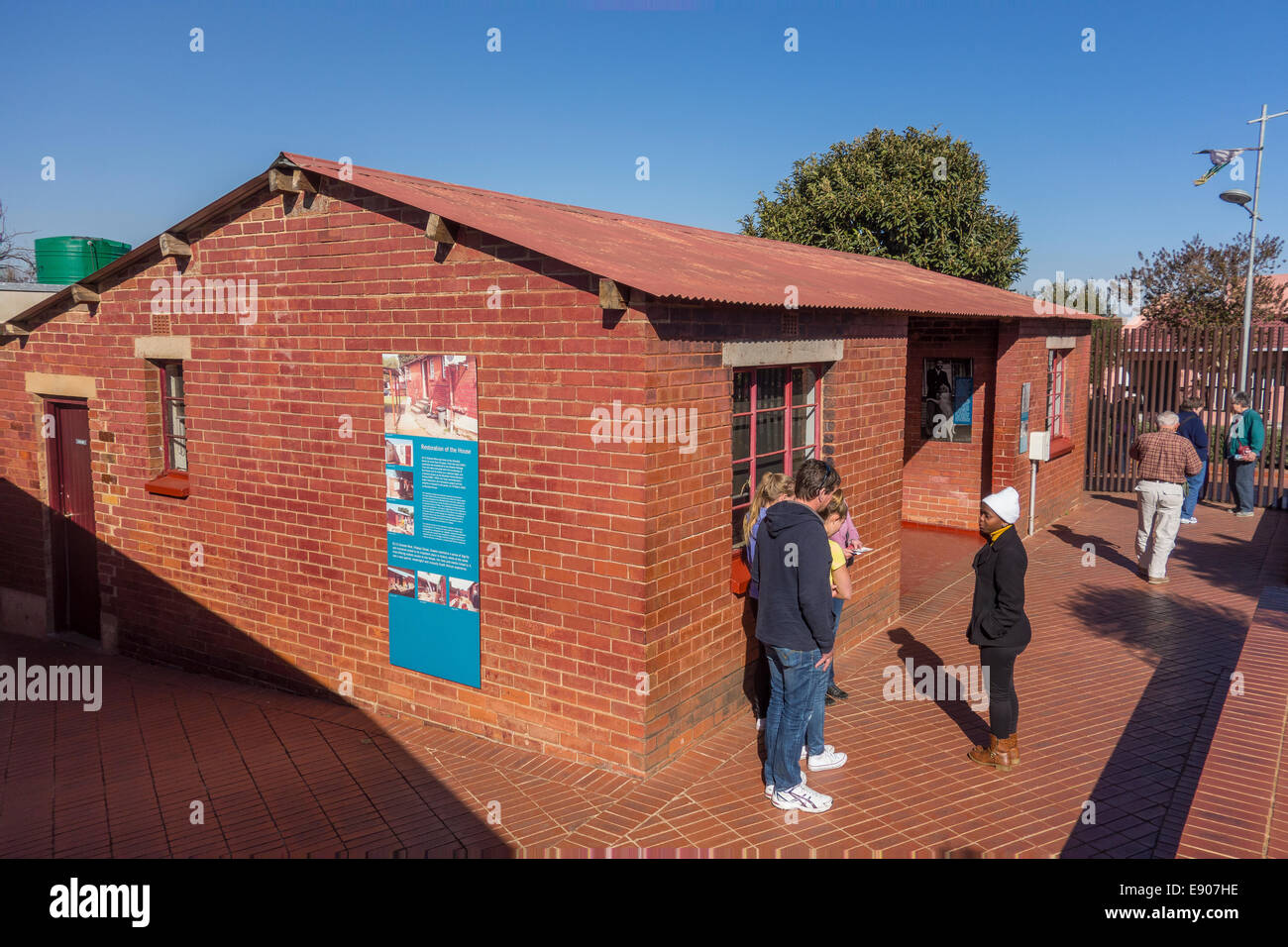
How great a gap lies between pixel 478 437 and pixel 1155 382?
1327cm

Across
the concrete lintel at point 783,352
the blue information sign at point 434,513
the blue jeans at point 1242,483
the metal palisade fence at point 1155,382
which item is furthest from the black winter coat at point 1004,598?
the metal palisade fence at point 1155,382

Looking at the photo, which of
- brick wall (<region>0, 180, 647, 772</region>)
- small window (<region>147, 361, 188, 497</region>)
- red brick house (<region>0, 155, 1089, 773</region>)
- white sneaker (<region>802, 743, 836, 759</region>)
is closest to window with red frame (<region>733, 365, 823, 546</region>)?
red brick house (<region>0, 155, 1089, 773</region>)

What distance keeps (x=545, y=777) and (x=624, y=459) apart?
207cm

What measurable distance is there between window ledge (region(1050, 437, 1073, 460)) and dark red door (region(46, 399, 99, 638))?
1190 centimetres

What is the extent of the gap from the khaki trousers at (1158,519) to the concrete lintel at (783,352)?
4238mm

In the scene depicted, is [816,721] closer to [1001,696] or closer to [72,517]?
[1001,696]

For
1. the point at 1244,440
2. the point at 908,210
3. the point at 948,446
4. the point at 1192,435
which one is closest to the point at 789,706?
the point at 948,446

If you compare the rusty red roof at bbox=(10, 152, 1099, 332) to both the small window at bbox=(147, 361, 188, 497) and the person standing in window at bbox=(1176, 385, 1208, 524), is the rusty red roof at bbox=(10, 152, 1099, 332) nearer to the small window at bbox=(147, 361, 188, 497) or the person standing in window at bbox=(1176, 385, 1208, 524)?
the small window at bbox=(147, 361, 188, 497)

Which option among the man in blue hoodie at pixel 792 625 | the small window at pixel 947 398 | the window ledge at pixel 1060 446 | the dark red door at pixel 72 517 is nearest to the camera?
the man in blue hoodie at pixel 792 625

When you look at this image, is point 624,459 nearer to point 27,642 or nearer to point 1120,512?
point 27,642

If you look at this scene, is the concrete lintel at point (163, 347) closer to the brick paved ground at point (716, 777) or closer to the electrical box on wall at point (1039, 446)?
the brick paved ground at point (716, 777)

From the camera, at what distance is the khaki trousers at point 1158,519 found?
9.46 meters

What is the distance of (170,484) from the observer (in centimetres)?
821

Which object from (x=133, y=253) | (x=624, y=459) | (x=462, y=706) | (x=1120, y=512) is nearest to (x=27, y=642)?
(x=133, y=253)
